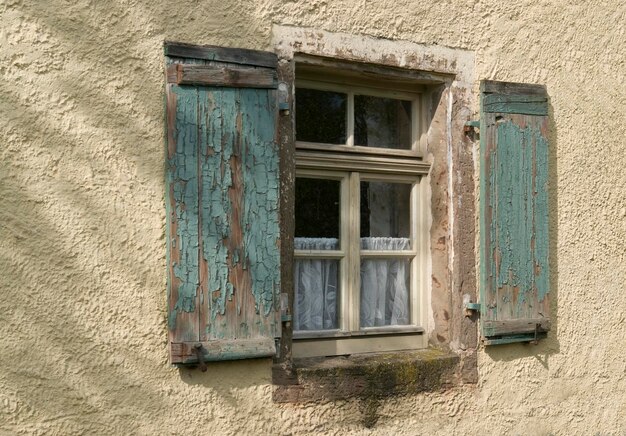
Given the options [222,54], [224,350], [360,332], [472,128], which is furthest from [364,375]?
[222,54]

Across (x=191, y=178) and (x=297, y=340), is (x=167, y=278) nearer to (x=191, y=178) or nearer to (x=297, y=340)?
(x=191, y=178)

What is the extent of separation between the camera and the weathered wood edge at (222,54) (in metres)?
3.29

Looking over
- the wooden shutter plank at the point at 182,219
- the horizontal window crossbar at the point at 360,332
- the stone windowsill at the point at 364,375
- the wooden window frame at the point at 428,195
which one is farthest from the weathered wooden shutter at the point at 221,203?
→ the horizontal window crossbar at the point at 360,332

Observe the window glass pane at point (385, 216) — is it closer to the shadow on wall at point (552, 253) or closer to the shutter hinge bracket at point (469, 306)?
the shutter hinge bracket at point (469, 306)

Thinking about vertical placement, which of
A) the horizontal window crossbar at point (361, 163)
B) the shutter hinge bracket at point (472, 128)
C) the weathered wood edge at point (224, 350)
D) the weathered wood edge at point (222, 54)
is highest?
the weathered wood edge at point (222, 54)

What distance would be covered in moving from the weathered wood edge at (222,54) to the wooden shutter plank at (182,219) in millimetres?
173

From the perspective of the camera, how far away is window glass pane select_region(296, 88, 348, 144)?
3842mm

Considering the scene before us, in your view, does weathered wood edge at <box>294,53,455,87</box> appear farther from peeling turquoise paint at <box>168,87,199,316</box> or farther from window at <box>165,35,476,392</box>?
peeling turquoise paint at <box>168,87,199,316</box>

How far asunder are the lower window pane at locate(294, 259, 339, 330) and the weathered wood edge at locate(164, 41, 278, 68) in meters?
1.01

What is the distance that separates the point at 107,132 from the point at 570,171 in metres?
2.60

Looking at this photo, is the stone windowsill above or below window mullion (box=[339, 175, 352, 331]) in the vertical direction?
below

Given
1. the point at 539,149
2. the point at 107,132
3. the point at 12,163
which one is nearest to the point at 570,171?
the point at 539,149

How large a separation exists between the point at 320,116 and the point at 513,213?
3.77 ft

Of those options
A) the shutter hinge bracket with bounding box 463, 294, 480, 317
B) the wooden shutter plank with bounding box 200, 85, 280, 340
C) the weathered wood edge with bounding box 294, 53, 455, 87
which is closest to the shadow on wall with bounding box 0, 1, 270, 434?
the wooden shutter plank with bounding box 200, 85, 280, 340
